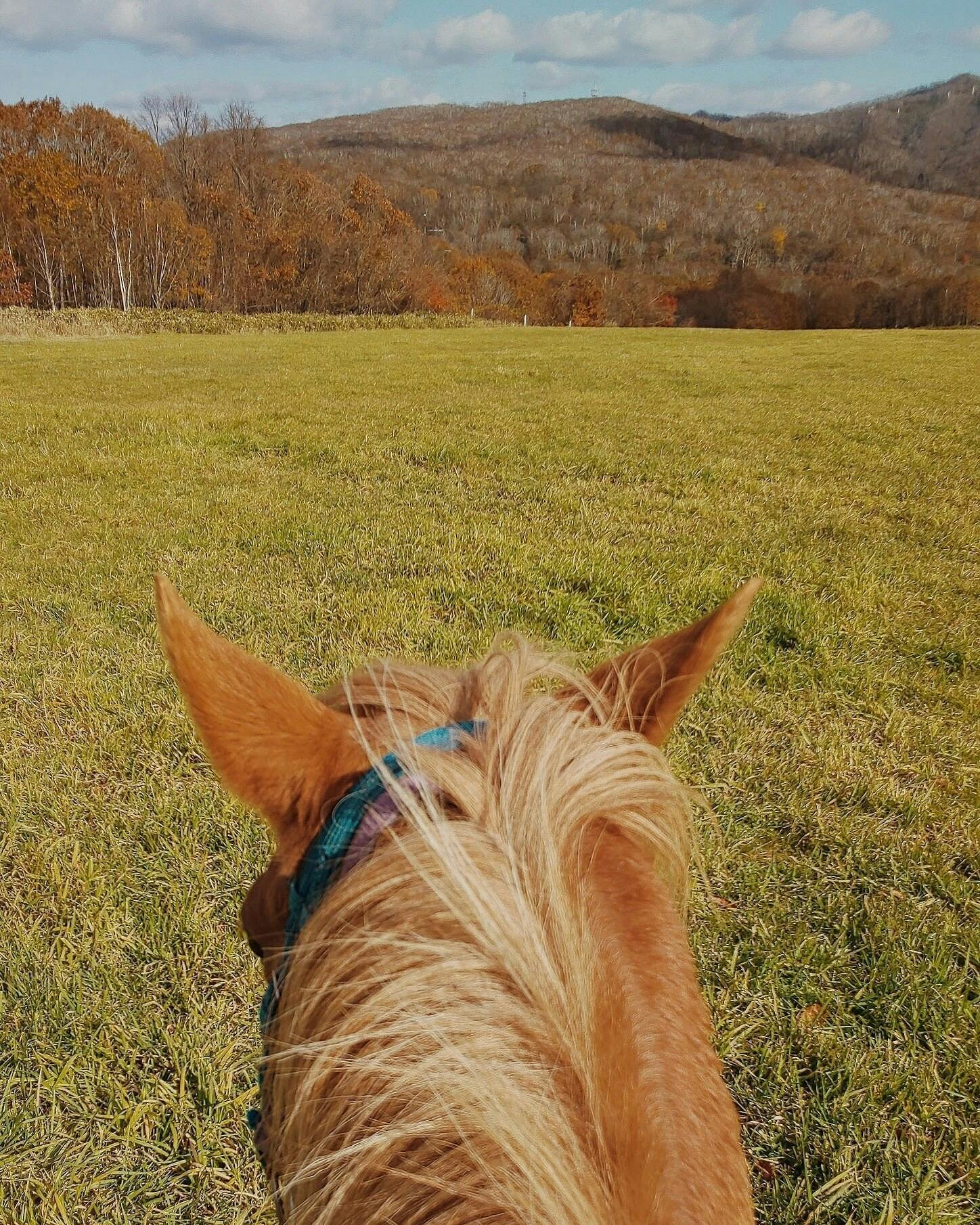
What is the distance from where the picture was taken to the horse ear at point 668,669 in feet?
3.60

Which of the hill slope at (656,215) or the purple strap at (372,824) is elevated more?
the hill slope at (656,215)

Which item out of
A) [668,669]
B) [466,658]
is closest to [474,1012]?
[668,669]

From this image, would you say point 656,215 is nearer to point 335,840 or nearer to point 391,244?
point 391,244

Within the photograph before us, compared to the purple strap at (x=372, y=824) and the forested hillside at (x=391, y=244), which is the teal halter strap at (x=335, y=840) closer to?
the purple strap at (x=372, y=824)

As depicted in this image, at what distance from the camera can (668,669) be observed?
1142 mm

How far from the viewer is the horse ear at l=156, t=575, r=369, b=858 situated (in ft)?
3.09

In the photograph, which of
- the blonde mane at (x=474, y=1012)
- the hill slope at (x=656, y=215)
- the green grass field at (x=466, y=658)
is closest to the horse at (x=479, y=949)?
the blonde mane at (x=474, y=1012)

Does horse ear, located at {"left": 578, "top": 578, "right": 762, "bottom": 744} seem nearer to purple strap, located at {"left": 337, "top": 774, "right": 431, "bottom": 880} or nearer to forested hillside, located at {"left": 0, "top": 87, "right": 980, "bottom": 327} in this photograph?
purple strap, located at {"left": 337, "top": 774, "right": 431, "bottom": 880}

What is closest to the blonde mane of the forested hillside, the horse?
the horse

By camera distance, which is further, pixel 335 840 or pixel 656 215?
pixel 656 215

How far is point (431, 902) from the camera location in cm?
77

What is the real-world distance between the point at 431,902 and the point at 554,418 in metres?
10.3

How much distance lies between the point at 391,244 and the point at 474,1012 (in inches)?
2217

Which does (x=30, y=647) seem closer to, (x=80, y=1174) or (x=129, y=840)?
(x=129, y=840)
